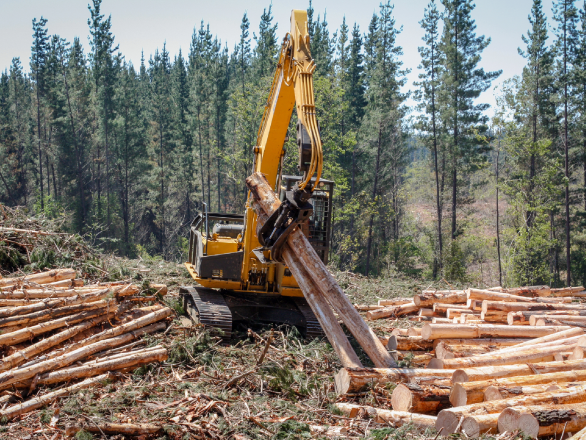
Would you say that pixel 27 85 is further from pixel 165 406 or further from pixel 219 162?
pixel 165 406

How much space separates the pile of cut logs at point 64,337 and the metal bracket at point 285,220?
Answer: 243 centimetres

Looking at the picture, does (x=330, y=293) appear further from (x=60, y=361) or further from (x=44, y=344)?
(x=44, y=344)

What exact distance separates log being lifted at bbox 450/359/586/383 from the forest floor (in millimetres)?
1000

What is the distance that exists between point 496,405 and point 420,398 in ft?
2.71

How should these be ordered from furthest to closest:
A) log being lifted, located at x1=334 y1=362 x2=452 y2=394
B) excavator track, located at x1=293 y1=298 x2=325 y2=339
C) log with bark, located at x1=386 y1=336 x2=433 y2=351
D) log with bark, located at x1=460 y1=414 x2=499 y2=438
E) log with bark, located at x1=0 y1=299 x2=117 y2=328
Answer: excavator track, located at x1=293 y1=298 x2=325 y2=339
log with bark, located at x1=386 y1=336 x2=433 y2=351
log with bark, located at x1=0 y1=299 x2=117 y2=328
log being lifted, located at x1=334 y1=362 x2=452 y2=394
log with bark, located at x1=460 y1=414 x2=499 y2=438

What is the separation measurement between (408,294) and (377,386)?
9.39 m

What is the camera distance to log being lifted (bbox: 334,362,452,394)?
591 centimetres

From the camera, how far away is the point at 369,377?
5.97 m

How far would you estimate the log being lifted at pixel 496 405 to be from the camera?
5129 mm

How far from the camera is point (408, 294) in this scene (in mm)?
15031

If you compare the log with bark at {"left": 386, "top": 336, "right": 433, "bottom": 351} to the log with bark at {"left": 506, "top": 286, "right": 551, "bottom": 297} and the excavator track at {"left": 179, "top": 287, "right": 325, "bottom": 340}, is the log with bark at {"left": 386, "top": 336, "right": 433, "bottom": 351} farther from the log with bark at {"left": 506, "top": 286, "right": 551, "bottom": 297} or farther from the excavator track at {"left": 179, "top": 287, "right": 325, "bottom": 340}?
the log with bark at {"left": 506, "top": 286, "right": 551, "bottom": 297}

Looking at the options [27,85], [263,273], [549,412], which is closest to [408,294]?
[263,273]

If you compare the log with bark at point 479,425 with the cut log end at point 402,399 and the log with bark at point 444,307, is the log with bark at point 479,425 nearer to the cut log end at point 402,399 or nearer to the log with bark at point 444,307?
the cut log end at point 402,399

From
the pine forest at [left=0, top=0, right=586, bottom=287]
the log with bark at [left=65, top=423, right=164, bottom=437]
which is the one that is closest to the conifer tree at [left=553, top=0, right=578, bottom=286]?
the pine forest at [left=0, top=0, right=586, bottom=287]
